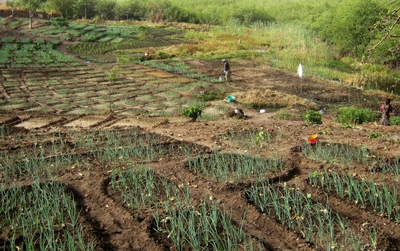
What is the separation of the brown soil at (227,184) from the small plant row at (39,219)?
0.20 meters

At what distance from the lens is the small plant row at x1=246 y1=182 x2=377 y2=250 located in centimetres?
422

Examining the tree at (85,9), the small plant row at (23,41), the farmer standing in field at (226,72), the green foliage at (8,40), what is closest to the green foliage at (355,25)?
the farmer standing in field at (226,72)

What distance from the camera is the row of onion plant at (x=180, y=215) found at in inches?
168

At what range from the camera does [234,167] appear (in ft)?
21.7

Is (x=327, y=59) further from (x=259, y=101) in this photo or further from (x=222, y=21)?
(x=222, y=21)

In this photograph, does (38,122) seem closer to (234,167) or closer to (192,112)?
(192,112)

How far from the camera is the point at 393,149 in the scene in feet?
23.6

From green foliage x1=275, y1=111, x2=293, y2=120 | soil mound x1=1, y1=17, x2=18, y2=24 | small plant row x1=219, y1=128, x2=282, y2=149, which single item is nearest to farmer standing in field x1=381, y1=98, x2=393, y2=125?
green foliage x1=275, y1=111, x2=293, y2=120

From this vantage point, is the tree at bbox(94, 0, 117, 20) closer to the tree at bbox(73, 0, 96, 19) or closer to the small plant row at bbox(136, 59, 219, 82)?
the tree at bbox(73, 0, 96, 19)

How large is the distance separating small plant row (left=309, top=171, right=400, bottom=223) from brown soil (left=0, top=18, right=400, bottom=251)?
0.43 ft

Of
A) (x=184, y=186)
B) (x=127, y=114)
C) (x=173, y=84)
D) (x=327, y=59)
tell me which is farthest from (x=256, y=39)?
(x=184, y=186)

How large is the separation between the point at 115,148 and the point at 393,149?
4.64m

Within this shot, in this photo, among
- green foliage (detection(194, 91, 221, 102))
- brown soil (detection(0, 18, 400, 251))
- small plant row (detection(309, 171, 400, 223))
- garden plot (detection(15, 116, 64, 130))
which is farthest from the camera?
green foliage (detection(194, 91, 221, 102))

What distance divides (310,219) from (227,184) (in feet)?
4.96
